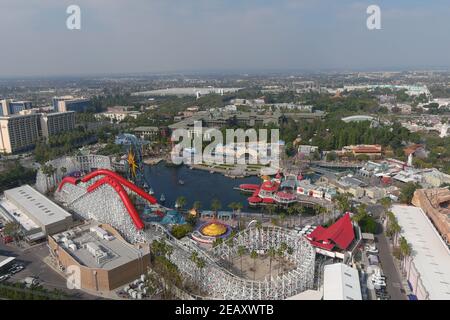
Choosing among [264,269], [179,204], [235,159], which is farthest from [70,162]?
[264,269]

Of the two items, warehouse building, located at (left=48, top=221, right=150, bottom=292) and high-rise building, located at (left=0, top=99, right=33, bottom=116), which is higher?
high-rise building, located at (left=0, top=99, right=33, bottom=116)

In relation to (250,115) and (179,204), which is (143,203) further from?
(250,115)

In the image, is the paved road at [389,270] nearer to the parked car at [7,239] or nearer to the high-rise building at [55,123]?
the parked car at [7,239]

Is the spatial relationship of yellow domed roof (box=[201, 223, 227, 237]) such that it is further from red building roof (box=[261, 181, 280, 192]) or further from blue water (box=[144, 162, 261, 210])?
red building roof (box=[261, 181, 280, 192])

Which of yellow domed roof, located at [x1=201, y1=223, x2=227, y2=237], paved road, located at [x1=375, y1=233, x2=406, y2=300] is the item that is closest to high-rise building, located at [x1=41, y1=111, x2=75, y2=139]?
yellow domed roof, located at [x1=201, y1=223, x2=227, y2=237]

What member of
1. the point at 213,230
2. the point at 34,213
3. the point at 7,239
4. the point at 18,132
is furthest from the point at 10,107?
the point at 213,230
